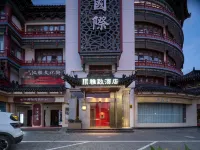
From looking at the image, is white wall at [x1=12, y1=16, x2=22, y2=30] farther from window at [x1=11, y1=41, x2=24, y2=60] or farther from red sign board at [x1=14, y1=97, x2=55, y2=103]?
red sign board at [x1=14, y1=97, x2=55, y2=103]

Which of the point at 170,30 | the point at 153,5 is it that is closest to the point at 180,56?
the point at 170,30

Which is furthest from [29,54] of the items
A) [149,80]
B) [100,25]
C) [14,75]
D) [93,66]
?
[149,80]

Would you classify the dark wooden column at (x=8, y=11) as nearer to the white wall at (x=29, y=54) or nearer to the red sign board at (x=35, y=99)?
the white wall at (x=29, y=54)

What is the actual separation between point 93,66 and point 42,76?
6618mm

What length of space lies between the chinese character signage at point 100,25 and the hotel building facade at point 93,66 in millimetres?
103

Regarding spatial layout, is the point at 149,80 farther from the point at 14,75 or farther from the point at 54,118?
the point at 14,75

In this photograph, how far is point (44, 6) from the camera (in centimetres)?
3195

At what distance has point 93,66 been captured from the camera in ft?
93.6

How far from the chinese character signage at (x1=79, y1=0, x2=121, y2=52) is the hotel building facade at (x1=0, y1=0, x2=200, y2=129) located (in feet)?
0.34

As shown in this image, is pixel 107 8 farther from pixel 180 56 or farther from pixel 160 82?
pixel 180 56

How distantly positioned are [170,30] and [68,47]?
581 inches

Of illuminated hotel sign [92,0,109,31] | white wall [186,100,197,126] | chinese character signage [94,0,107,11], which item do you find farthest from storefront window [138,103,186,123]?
chinese character signage [94,0,107,11]

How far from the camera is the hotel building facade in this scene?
25.2 m

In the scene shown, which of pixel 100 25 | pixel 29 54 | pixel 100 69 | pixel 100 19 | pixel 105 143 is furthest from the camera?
pixel 29 54
